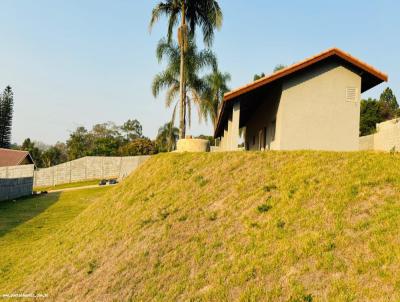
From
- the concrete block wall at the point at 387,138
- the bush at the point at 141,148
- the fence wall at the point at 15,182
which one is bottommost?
the fence wall at the point at 15,182

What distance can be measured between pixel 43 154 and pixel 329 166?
8469cm

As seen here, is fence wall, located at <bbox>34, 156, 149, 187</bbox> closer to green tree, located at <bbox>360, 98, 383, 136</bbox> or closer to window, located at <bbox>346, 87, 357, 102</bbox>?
window, located at <bbox>346, 87, 357, 102</bbox>

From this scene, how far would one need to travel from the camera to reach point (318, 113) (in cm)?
1436

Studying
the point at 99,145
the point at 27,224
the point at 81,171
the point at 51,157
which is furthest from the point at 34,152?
the point at 27,224

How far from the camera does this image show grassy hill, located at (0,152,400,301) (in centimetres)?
546

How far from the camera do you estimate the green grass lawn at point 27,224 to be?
482 inches

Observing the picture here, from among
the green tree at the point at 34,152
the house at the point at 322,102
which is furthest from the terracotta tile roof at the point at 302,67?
the green tree at the point at 34,152

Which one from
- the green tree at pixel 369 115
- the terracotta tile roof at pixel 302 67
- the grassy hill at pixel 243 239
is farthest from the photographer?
the green tree at pixel 369 115

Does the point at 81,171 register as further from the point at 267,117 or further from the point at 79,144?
the point at 267,117

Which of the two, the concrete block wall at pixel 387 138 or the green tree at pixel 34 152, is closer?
the concrete block wall at pixel 387 138

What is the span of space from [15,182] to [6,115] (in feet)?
161

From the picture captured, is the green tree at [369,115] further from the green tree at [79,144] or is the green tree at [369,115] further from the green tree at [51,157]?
the green tree at [51,157]

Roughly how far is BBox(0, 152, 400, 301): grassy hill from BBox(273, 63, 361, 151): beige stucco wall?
14.3 feet

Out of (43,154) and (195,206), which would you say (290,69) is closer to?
(195,206)
